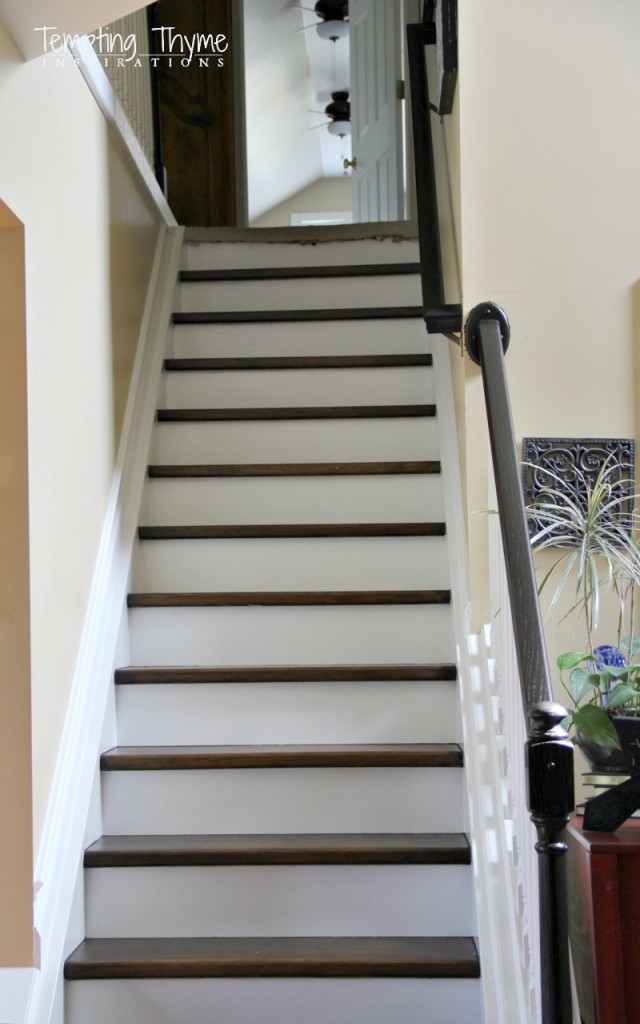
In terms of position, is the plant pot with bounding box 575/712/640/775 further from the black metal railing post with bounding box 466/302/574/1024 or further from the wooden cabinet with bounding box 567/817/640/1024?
the black metal railing post with bounding box 466/302/574/1024

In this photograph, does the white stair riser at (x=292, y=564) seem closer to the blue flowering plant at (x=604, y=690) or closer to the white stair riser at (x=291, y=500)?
the white stair riser at (x=291, y=500)

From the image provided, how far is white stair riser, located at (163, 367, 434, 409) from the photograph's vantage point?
339 cm

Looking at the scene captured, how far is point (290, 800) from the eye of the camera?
2.37 m

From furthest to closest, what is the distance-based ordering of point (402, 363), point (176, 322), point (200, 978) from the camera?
point (176, 322), point (402, 363), point (200, 978)

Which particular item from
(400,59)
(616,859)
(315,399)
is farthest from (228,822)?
(400,59)

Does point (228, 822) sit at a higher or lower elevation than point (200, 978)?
higher

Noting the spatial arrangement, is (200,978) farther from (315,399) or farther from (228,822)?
(315,399)

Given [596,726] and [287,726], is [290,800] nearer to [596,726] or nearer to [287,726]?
[287,726]

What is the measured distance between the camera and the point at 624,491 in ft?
7.45

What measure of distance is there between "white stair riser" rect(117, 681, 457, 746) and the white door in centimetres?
296

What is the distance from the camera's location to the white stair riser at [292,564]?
113 inches

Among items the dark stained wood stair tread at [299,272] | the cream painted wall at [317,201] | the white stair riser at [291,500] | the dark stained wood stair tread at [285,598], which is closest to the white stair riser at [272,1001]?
the dark stained wood stair tread at [285,598]

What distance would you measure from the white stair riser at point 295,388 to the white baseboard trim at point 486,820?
74 centimetres

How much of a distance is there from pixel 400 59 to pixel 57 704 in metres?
3.99
